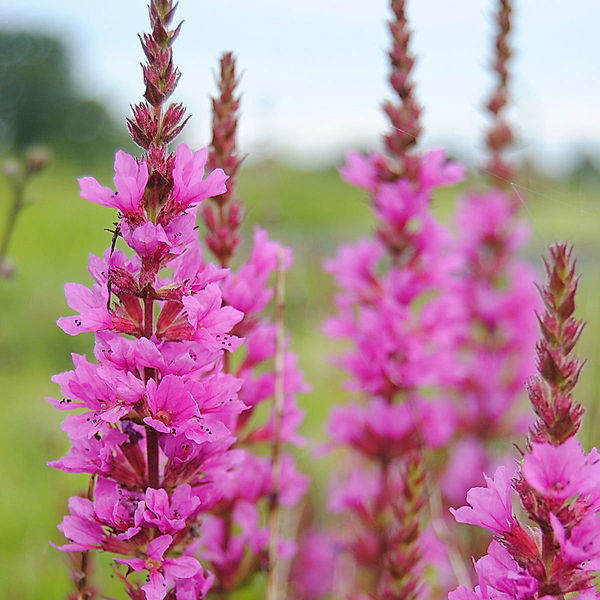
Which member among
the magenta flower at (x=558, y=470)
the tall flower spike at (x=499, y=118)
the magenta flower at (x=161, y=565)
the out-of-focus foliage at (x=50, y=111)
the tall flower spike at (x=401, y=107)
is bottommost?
the magenta flower at (x=161, y=565)

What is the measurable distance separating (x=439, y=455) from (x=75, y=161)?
1390cm

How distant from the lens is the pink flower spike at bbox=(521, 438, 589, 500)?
1004 mm

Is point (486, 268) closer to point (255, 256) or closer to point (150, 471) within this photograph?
point (255, 256)

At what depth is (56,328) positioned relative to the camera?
26.7 ft

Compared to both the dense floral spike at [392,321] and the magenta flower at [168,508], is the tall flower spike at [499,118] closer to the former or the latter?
the dense floral spike at [392,321]

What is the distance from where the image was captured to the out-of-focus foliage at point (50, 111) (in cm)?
1501

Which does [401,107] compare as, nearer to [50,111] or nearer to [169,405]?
[169,405]

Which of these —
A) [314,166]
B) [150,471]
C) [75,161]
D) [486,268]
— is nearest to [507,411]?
[486,268]

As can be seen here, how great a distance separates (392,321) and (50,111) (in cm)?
1862

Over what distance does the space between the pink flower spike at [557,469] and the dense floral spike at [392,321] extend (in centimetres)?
121

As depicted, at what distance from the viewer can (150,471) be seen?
129cm

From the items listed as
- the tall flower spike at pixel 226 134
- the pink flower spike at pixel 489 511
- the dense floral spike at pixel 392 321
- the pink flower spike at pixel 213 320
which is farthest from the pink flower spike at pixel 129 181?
the dense floral spike at pixel 392 321

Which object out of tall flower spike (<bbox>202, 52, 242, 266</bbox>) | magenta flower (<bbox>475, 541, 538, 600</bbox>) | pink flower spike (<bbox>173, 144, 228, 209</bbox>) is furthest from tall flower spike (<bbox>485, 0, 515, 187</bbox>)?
magenta flower (<bbox>475, 541, 538, 600</bbox>)

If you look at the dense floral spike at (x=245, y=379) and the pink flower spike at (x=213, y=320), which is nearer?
the pink flower spike at (x=213, y=320)
